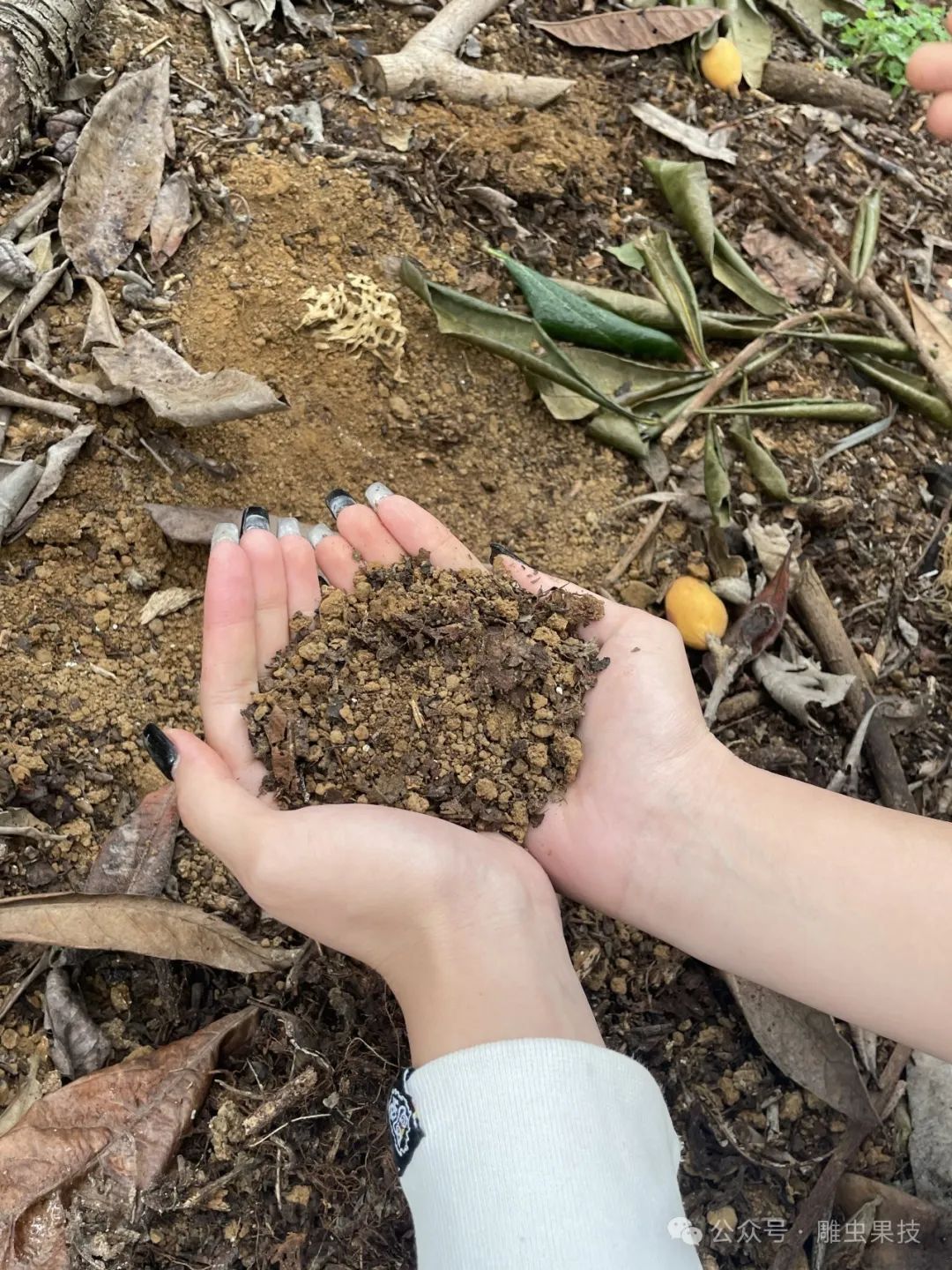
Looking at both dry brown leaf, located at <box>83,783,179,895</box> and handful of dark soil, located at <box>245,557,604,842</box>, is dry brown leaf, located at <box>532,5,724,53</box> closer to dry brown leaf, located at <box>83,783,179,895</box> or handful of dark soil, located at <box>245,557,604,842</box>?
handful of dark soil, located at <box>245,557,604,842</box>

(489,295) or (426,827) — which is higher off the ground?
(489,295)

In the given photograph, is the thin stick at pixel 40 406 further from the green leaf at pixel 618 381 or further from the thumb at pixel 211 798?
the green leaf at pixel 618 381

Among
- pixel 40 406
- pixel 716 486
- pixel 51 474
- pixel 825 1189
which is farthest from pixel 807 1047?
pixel 40 406

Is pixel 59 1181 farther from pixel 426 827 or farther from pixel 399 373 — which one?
pixel 399 373

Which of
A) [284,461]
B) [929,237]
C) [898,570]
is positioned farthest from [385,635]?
[929,237]

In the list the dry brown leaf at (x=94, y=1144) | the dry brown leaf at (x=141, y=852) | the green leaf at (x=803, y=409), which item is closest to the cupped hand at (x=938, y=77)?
the green leaf at (x=803, y=409)

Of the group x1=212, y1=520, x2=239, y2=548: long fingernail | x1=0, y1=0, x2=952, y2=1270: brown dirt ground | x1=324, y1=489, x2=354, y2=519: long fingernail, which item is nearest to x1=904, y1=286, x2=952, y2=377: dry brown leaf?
x1=0, y1=0, x2=952, y2=1270: brown dirt ground

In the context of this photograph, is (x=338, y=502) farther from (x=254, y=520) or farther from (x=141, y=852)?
(x=141, y=852)

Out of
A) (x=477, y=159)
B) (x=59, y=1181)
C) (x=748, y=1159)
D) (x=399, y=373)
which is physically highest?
(x=477, y=159)
